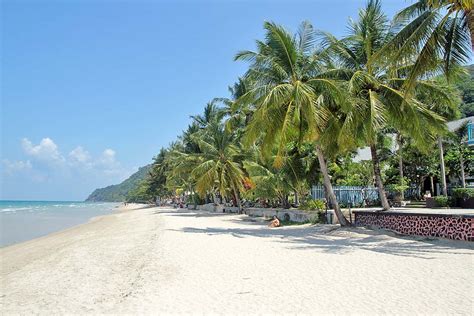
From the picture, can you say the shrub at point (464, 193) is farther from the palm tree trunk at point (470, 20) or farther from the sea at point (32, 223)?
the sea at point (32, 223)

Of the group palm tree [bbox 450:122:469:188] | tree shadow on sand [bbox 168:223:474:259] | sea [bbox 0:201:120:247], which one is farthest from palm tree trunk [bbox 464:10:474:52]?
sea [bbox 0:201:120:247]

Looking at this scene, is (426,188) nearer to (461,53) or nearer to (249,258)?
(461,53)

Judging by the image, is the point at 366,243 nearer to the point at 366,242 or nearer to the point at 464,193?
the point at 366,242

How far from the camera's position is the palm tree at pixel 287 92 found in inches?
532

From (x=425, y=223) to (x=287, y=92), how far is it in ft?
20.6

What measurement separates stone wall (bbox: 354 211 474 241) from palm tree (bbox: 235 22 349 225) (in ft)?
4.19

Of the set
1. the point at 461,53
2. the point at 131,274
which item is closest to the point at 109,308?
the point at 131,274

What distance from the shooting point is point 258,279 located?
7.15m

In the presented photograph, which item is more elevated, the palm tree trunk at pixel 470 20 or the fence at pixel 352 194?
the palm tree trunk at pixel 470 20

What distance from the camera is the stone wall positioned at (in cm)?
1045

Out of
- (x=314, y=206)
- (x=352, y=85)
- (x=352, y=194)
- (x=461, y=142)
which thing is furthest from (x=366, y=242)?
(x=461, y=142)

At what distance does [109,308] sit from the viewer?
19.1 ft

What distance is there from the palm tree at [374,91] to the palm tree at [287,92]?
0.92 meters

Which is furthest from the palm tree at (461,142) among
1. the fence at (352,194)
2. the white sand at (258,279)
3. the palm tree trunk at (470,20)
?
the palm tree trunk at (470,20)
